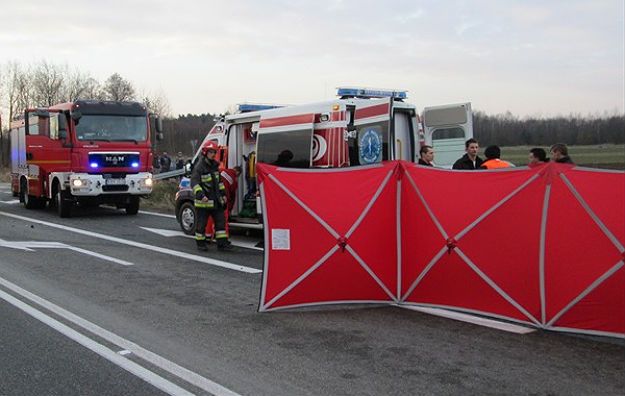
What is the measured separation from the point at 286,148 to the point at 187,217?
306cm

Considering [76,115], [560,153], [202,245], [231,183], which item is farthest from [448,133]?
[76,115]

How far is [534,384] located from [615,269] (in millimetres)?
1491

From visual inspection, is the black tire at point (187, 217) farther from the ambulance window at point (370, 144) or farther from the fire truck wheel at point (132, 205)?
the fire truck wheel at point (132, 205)

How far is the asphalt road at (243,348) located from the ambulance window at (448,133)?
19.7 ft

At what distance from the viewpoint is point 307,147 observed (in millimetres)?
10797

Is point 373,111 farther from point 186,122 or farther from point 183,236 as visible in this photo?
point 186,122

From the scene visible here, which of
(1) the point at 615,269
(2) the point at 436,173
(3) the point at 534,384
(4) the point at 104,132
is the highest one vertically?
(4) the point at 104,132

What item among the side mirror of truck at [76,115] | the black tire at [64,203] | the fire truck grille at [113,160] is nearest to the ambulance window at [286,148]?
the fire truck grille at [113,160]

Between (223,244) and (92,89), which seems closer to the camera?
(223,244)

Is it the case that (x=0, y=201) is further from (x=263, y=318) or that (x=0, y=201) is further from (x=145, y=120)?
(x=263, y=318)

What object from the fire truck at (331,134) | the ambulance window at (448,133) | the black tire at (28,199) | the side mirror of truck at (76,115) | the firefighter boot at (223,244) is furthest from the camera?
the black tire at (28,199)

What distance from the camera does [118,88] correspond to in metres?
64.2

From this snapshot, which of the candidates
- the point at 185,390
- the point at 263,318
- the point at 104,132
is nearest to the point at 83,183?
the point at 104,132

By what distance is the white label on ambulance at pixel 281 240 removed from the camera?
671 cm
